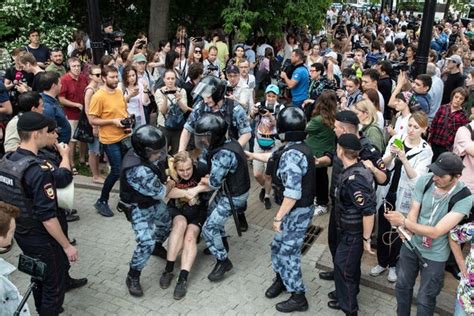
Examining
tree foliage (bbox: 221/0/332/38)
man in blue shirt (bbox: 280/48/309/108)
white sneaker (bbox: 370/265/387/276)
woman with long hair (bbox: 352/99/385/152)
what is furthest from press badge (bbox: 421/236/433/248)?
tree foliage (bbox: 221/0/332/38)

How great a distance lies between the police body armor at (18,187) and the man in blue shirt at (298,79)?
208 inches

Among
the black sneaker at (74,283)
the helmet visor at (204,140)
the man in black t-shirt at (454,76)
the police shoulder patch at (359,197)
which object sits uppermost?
the man in black t-shirt at (454,76)

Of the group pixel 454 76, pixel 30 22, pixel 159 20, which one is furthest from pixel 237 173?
pixel 30 22

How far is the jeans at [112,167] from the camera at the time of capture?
6.60m

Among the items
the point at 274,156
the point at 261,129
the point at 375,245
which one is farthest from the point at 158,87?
the point at 375,245

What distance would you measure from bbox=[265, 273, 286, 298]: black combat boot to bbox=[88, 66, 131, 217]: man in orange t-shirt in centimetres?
271

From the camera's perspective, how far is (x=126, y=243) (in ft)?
19.6

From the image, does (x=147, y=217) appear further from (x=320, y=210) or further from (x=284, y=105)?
(x=284, y=105)

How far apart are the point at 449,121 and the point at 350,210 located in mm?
2612

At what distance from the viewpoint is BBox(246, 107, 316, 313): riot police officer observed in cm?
440

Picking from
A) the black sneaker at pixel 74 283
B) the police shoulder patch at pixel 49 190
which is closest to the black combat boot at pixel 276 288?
the black sneaker at pixel 74 283

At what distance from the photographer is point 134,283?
16.4 feet

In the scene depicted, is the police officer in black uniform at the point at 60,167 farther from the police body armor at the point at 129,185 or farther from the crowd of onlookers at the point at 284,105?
the crowd of onlookers at the point at 284,105

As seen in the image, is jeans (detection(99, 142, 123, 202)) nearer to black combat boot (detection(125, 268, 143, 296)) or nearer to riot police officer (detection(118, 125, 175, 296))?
riot police officer (detection(118, 125, 175, 296))
